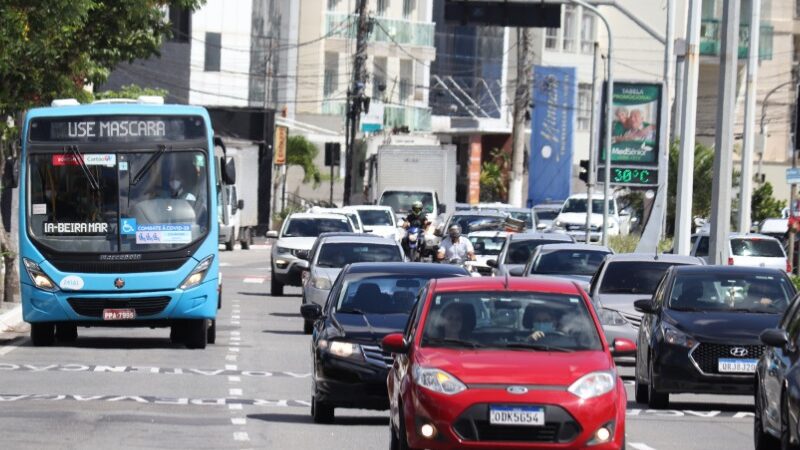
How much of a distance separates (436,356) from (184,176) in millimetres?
12763

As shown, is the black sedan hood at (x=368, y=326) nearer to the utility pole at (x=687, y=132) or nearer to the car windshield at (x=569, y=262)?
the car windshield at (x=569, y=262)

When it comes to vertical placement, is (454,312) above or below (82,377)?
above

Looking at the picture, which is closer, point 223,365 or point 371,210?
point 223,365

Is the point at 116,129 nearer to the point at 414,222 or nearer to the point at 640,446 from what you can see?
the point at 640,446

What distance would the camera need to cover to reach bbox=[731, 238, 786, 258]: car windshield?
41.8 m

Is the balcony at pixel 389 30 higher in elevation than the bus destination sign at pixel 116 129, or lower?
higher

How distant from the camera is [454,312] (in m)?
13.2

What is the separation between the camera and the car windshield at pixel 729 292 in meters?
19.6

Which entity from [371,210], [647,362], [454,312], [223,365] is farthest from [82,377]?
[371,210]

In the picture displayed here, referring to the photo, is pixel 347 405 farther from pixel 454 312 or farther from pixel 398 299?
pixel 454 312

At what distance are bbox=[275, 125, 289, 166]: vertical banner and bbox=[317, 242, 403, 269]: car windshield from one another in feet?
147

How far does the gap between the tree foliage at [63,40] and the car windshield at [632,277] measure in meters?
8.37

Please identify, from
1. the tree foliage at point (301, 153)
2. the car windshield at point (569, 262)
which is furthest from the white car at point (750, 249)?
the tree foliage at point (301, 153)

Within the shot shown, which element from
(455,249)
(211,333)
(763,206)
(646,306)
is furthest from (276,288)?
(763,206)
